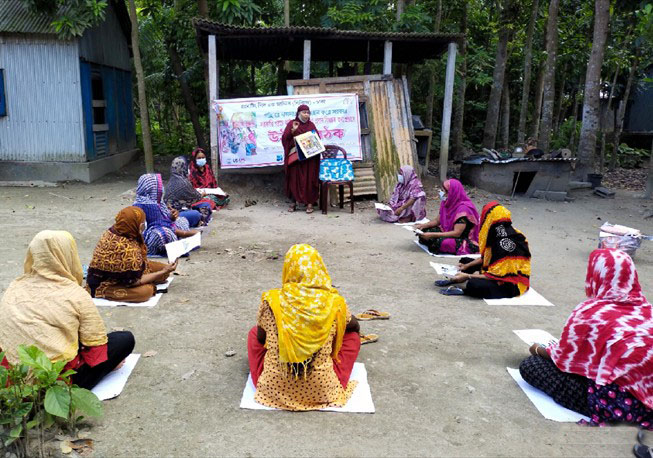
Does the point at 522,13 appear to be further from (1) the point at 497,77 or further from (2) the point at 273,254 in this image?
(2) the point at 273,254

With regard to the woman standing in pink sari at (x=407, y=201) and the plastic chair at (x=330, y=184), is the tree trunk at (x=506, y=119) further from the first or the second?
the woman standing in pink sari at (x=407, y=201)

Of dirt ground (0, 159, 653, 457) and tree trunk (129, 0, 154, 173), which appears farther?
tree trunk (129, 0, 154, 173)

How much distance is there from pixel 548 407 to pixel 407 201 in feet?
18.1

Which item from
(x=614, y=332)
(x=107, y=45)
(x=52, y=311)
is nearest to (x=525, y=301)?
(x=614, y=332)

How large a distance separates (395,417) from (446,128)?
8974 mm

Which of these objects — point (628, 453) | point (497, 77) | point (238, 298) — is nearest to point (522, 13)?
point (497, 77)

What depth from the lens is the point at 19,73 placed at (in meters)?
11.6

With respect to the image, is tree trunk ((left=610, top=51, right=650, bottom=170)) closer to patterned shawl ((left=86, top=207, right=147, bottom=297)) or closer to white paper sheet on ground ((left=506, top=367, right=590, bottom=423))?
white paper sheet on ground ((left=506, top=367, right=590, bottom=423))

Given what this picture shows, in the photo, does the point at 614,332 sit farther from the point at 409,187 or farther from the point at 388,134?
the point at 388,134

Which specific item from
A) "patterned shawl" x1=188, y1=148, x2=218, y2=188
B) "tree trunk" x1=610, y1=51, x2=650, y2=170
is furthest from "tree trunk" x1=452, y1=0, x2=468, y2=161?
"patterned shawl" x1=188, y1=148, x2=218, y2=188

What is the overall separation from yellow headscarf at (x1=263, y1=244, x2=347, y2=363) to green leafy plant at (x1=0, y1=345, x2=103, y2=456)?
1087mm

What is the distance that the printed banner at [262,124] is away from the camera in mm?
10273

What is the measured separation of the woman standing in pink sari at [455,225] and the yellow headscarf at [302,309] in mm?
3684

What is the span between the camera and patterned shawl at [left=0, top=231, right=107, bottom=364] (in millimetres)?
3029
